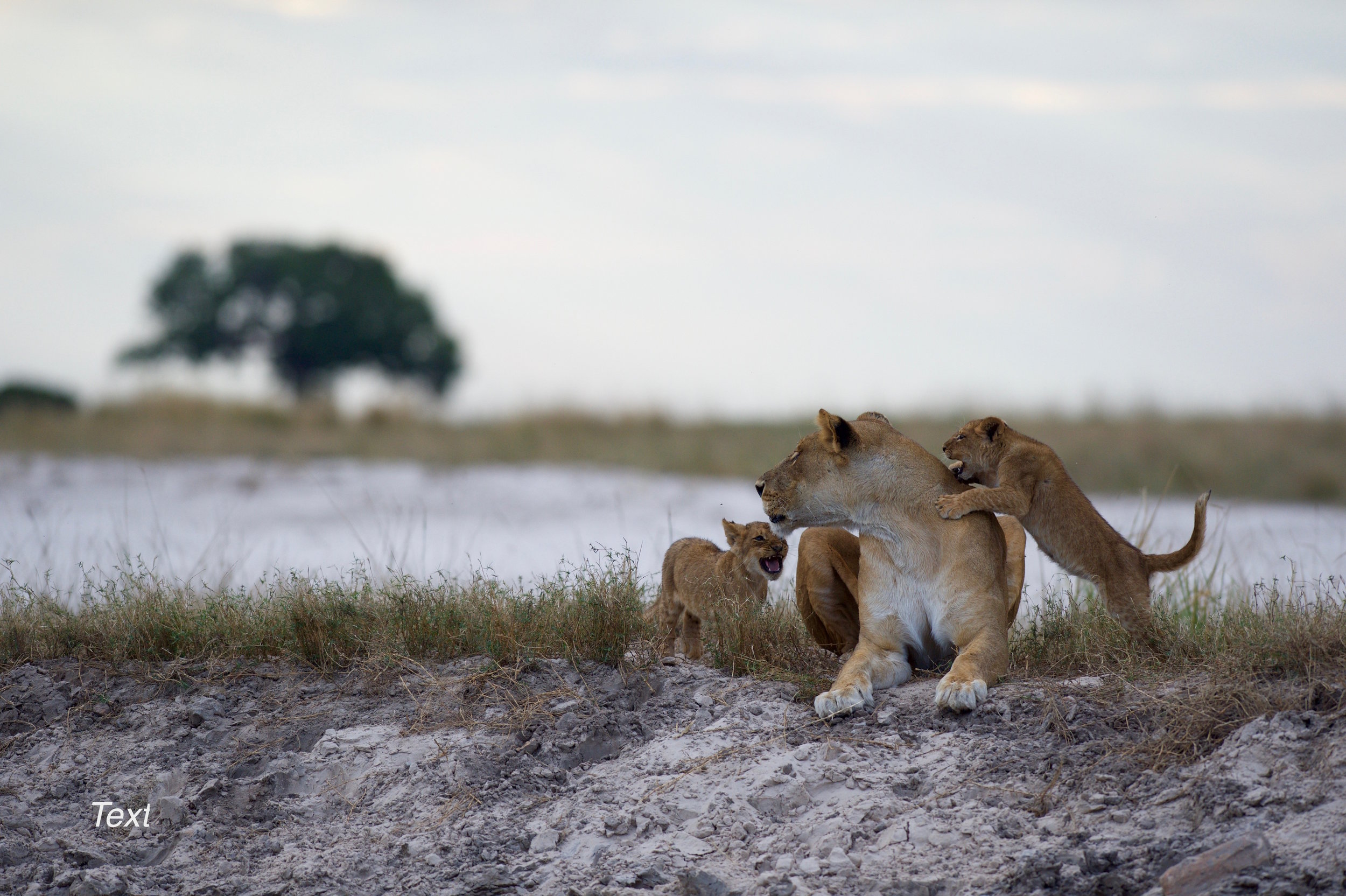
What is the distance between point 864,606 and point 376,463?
13.2 meters

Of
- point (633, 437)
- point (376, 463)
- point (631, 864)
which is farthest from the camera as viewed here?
point (633, 437)

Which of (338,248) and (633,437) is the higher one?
(338,248)

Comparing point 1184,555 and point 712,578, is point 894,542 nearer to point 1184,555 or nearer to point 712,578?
point 712,578

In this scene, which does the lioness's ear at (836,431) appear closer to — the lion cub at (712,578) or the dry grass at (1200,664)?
the dry grass at (1200,664)

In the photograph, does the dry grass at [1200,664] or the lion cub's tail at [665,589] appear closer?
the dry grass at [1200,664]

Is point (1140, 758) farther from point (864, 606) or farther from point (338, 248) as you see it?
point (338, 248)

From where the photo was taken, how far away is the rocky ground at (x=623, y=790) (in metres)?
3.99

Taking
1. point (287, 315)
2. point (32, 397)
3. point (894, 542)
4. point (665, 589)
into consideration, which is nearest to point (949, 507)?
point (894, 542)

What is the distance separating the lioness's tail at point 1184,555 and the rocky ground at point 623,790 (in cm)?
134

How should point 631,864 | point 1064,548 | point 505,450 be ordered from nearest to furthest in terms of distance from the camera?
point 631,864
point 1064,548
point 505,450

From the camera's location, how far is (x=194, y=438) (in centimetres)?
1900

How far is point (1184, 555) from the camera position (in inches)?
233

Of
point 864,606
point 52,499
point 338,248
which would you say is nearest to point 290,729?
point 864,606

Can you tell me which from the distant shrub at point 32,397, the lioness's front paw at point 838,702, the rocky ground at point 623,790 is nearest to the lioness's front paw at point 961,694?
the rocky ground at point 623,790
